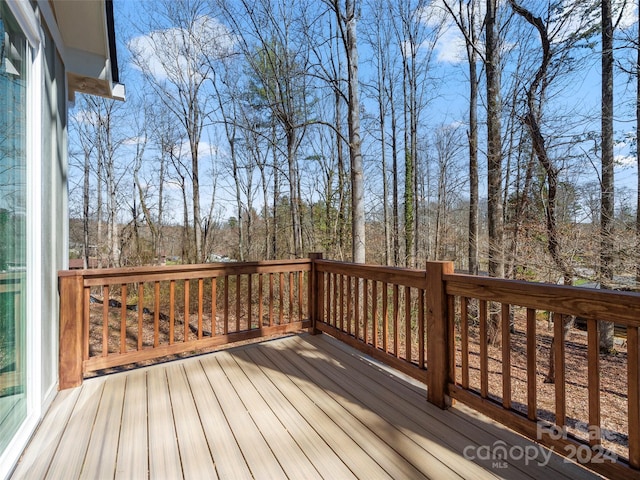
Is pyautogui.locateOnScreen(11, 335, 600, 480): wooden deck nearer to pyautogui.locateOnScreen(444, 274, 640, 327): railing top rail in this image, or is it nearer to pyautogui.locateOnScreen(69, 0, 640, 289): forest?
pyautogui.locateOnScreen(444, 274, 640, 327): railing top rail

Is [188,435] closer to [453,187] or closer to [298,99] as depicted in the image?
[298,99]

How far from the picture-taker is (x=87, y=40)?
9.80ft

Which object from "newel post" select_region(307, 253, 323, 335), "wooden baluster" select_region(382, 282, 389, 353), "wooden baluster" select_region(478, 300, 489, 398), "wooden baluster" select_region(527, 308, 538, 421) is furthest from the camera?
"newel post" select_region(307, 253, 323, 335)

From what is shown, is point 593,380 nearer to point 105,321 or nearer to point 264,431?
point 264,431

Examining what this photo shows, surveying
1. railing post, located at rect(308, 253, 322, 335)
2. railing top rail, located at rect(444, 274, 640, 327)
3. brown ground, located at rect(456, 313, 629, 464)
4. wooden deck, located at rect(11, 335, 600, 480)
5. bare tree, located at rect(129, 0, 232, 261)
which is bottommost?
brown ground, located at rect(456, 313, 629, 464)

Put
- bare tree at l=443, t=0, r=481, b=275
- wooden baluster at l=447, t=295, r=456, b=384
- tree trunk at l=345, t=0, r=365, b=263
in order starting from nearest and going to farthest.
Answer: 1. wooden baluster at l=447, t=295, r=456, b=384
2. tree trunk at l=345, t=0, r=365, b=263
3. bare tree at l=443, t=0, r=481, b=275

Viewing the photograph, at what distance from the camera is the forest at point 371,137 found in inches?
226

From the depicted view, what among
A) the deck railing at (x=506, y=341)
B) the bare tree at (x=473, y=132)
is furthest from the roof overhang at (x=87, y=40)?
the bare tree at (x=473, y=132)

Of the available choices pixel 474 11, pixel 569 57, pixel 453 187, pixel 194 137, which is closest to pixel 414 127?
pixel 453 187

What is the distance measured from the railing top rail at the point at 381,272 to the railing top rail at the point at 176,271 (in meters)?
0.47

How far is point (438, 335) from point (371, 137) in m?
10.1

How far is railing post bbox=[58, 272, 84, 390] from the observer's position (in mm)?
2402

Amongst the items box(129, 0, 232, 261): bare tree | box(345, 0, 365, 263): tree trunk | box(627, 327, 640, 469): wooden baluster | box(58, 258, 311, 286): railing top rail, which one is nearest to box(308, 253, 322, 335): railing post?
box(58, 258, 311, 286): railing top rail

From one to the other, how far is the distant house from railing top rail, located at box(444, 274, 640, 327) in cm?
259
